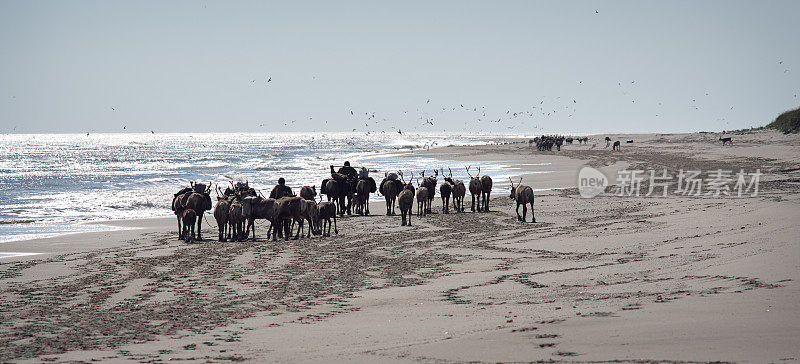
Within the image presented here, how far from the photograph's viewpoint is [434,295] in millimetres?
10734

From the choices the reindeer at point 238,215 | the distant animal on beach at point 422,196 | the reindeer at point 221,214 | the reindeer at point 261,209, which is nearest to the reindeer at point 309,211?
the reindeer at point 261,209

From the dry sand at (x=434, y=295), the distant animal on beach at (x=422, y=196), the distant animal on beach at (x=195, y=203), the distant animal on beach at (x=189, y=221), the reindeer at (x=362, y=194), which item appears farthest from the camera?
the reindeer at (x=362, y=194)

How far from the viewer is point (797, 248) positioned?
11.1 metres

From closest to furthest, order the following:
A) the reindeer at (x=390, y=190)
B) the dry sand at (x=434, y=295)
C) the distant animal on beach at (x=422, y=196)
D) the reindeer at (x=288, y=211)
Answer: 1. the dry sand at (x=434, y=295)
2. the reindeer at (x=288, y=211)
3. the distant animal on beach at (x=422, y=196)
4. the reindeer at (x=390, y=190)

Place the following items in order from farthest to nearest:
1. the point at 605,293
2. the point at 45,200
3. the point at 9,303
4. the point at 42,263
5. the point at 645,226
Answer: the point at 45,200 → the point at 645,226 → the point at 42,263 → the point at 9,303 → the point at 605,293

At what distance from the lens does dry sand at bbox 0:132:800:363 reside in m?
7.32

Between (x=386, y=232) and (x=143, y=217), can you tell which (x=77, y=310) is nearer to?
(x=386, y=232)

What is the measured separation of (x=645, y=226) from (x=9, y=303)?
1453cm

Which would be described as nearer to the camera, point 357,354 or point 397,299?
point 357,354

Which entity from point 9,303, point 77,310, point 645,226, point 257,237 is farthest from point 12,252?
point 645,226

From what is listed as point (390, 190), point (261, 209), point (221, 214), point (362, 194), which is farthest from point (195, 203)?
point (390, 190)

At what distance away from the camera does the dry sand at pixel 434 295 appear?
7.32 meters

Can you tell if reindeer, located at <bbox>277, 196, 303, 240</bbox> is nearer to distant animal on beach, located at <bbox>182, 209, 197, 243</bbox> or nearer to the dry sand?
the dry sand

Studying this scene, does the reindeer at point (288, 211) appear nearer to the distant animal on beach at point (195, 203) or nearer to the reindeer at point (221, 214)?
the reindeer at point (221, 214)
